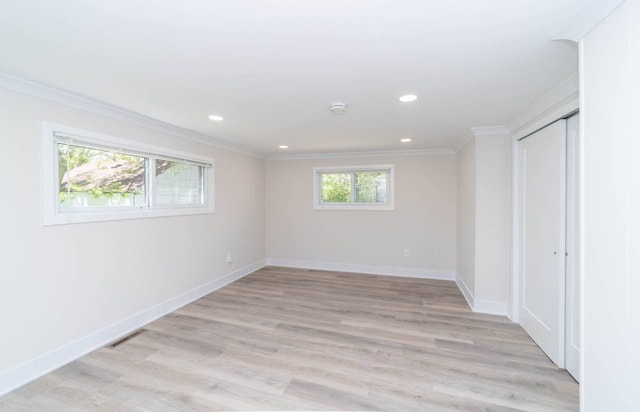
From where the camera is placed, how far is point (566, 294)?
2.29 metres

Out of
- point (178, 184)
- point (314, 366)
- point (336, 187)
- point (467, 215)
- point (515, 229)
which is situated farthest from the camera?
point (336, 187)

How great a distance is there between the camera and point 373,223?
5230 mm

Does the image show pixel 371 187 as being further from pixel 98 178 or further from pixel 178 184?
pixel 98 178

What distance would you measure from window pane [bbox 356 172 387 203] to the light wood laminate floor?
7.16 feet

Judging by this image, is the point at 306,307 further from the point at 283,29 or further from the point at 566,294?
the point at 283,29

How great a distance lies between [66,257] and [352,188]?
4.13 meters

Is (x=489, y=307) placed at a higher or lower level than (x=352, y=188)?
lower

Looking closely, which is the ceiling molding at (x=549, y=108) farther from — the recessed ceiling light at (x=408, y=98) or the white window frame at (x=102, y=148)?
the white window frame at (x=102, y=148)

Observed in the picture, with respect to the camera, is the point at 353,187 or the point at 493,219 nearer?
the point at 493,219

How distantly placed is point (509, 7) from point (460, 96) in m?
1.14
